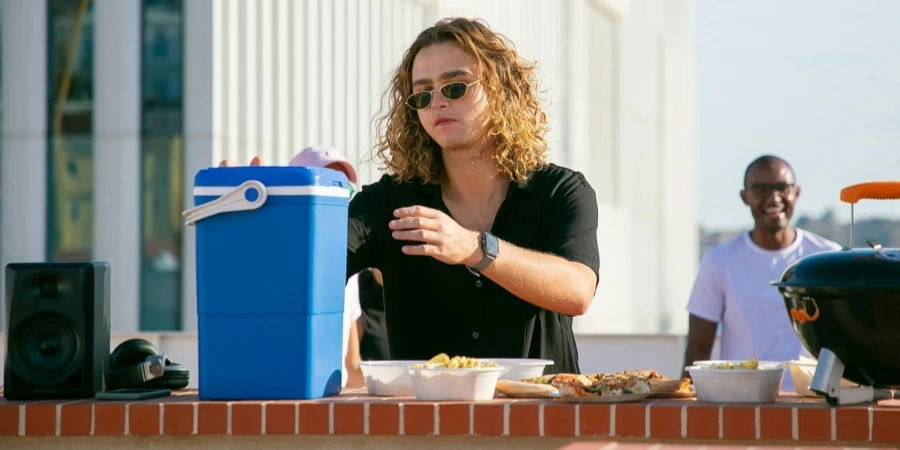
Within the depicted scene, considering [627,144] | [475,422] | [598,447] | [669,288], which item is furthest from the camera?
[669,288]

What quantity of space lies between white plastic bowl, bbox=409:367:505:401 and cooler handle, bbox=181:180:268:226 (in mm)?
555

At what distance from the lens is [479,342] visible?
415 centimetres

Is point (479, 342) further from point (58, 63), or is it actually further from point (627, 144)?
point (627, 144)

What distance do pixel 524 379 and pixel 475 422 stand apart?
15.2 inches

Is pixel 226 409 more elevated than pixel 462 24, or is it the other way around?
pixel 462 24

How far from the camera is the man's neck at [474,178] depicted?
168 inches

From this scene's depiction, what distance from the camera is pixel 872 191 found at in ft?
12.0

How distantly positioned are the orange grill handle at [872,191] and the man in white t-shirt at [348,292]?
2.92 metres

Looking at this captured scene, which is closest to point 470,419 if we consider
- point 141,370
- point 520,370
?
point 520,370

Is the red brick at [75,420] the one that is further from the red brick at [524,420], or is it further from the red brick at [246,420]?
the red brick at [524,420]

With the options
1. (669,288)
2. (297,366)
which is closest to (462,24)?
(297,366)

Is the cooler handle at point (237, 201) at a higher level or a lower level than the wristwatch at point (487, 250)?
higher

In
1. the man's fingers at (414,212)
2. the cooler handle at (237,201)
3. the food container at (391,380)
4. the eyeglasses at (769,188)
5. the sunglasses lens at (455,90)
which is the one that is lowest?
the food container at (391,380)

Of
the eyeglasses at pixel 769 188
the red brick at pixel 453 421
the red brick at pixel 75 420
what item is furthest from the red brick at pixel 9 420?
the eyeglasses at pixel 769 188
